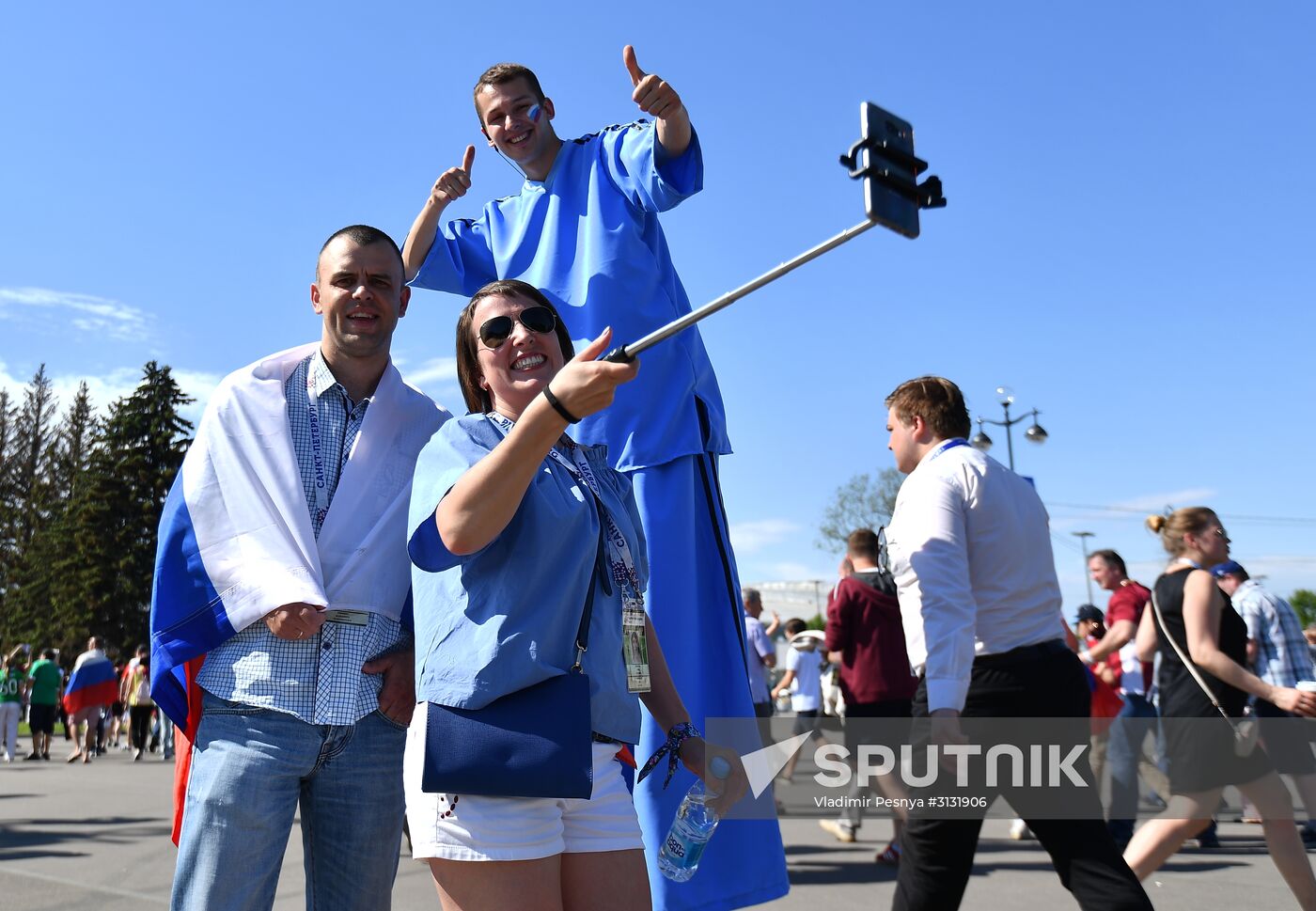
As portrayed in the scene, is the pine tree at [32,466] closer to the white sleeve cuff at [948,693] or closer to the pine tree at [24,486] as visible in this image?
the pine tree at [24,486]

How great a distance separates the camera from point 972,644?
3420mm

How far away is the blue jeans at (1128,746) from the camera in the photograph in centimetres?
893

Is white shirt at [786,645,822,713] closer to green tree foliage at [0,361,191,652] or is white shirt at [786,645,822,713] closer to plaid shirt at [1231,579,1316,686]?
plaid shirt at [1231,579,1316,686]

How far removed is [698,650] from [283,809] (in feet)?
3.71

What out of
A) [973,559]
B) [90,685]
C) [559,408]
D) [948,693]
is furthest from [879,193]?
[90,685]

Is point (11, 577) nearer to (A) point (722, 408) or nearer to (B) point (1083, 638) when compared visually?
(B) point (1083, 638)

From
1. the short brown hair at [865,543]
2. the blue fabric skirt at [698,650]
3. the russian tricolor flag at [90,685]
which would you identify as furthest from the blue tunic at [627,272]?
the russian tricolor flag at [90,685]

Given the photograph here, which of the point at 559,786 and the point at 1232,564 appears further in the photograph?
the point at 1232,564

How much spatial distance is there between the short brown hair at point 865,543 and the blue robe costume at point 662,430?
454cm

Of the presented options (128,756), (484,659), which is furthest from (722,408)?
(128,756)

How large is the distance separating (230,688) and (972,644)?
2.09m

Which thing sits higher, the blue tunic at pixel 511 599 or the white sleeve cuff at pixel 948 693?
the blue tunic at pixel 511 599

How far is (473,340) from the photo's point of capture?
253cm

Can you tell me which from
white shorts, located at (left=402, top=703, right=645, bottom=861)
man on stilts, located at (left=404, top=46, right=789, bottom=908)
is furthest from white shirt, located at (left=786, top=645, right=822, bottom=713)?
white shorts, located at (left=402, top=703, right=645, bottom=861)
